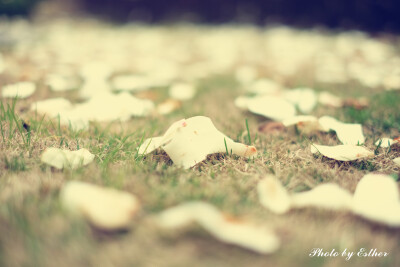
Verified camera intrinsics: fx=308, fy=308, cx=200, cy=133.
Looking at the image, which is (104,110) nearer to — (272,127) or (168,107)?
(168,107)

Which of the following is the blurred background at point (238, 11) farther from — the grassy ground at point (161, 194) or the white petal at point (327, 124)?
the white petal at point (327, 124)

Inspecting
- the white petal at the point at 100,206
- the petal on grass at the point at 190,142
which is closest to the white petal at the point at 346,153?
the petal on grass at the point at 190,142

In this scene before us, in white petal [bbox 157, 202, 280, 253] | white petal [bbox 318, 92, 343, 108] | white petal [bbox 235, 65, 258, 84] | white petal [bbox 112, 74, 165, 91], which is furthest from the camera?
white petal [bbox 235, 65, 258, 84]

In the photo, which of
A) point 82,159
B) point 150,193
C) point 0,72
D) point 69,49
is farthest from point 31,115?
point 69,49

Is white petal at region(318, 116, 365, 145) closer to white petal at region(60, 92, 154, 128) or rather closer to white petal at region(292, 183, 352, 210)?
white petal at region(292, 183, 352, 210)

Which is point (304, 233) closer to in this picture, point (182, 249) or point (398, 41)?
point (182, 249)

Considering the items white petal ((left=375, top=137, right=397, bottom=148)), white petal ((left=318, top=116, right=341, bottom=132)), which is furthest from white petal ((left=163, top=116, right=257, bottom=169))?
white petal ((left=375, top=137, right=397, bottom=148))
